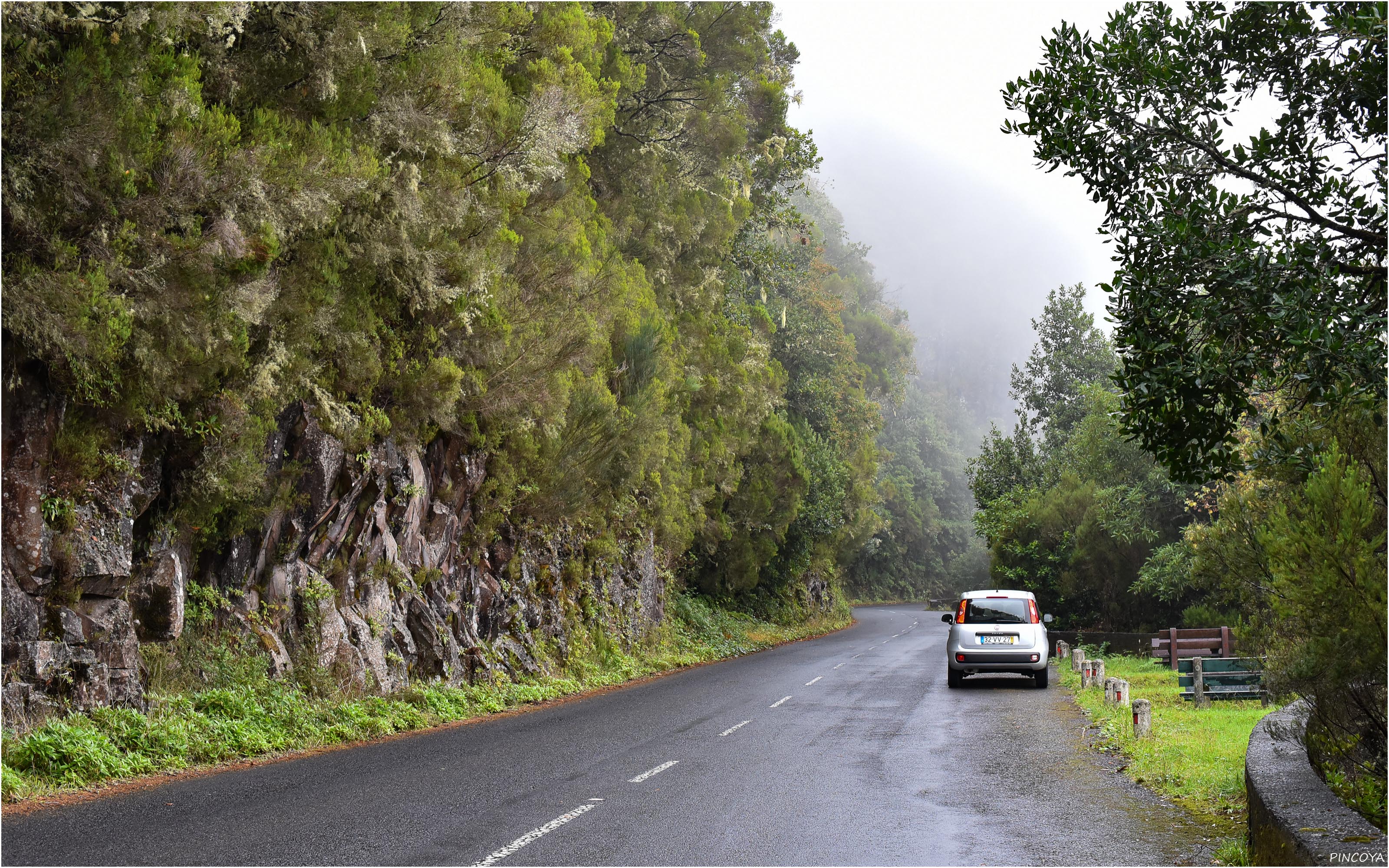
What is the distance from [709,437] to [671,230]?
6.42 m

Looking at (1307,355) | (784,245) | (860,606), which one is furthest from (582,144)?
(860,606)

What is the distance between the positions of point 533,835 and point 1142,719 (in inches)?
299

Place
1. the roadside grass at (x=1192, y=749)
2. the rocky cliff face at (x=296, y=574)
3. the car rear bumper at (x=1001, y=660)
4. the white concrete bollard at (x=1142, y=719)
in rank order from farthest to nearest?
the car rear bumper at (x=1001, y=660), the white concrete bollard at (x=1142, y=719), the rocky cliff face at (x=296, y=574), the roadside grass at (x=1192, y=749)

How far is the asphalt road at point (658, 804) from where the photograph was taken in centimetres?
659

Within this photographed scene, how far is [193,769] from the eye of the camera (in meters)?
9.52

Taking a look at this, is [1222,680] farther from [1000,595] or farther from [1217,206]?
[1217,206]

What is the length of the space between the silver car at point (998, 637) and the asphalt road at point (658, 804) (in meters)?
4.42

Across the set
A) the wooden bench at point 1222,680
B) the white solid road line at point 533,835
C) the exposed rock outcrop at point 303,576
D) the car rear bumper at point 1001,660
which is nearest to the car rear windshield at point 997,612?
the car rear bumper at point 1001,660

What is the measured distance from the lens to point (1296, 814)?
545 cm

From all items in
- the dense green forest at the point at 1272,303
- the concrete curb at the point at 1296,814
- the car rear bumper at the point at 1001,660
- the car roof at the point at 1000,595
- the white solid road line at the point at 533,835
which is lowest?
the car rear bumper at the point at 1001,660

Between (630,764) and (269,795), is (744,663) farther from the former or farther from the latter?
(269,795)

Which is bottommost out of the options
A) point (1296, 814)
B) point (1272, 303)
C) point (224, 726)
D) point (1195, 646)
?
point (1195, 646)

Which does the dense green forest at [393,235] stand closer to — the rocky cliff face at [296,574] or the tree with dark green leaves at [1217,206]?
the rocky cliff face at [296,574]

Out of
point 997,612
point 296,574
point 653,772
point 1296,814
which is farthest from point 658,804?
point 997,612
